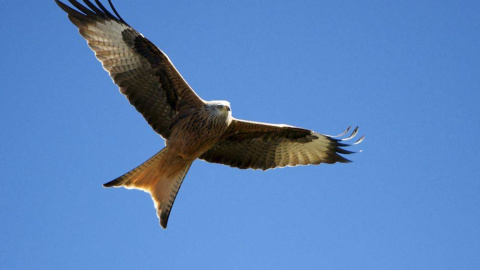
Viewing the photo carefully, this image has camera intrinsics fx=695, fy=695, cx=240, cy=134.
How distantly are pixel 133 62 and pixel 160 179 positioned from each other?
1.75m

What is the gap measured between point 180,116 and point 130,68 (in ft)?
3.32

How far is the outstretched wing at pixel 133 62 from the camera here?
9.97m

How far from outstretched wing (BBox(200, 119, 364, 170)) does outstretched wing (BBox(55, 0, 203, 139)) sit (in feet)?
3.60

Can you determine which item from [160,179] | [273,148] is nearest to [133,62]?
[160,179]

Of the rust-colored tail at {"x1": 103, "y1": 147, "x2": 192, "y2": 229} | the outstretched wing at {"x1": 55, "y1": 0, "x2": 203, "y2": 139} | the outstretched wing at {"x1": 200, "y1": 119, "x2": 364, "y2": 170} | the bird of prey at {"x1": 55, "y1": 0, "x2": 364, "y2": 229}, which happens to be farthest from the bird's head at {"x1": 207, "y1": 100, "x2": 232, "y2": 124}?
the outstretched wing at {"x1": 200, "y1": 119, "x2": 364, "y2": 170}

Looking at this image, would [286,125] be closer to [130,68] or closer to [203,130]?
[203,130]

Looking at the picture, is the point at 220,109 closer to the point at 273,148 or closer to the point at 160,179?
the point at 160,179

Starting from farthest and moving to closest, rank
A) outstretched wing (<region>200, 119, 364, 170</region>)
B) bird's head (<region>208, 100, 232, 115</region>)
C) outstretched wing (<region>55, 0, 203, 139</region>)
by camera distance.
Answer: outstretched wing (<region>200, 119, 364, 170</region>), outstretched wing (<region>55, 0, 203, 139</region>), bird's head (<region>208, 100, 232, 115</region>)

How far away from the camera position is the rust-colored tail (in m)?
9.74

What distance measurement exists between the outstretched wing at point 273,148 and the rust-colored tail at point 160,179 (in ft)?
3.37

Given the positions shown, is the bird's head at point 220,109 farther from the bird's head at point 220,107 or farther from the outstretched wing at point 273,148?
the outstretched wing at point 273,148

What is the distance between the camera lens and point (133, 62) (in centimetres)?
1011

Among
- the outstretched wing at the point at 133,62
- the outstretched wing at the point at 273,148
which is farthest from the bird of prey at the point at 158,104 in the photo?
the outstretched wing at the point at 273,148

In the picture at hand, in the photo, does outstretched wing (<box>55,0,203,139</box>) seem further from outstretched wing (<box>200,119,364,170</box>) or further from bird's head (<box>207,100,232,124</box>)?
outstretched wing (<box>200,119,364,170</box>)
